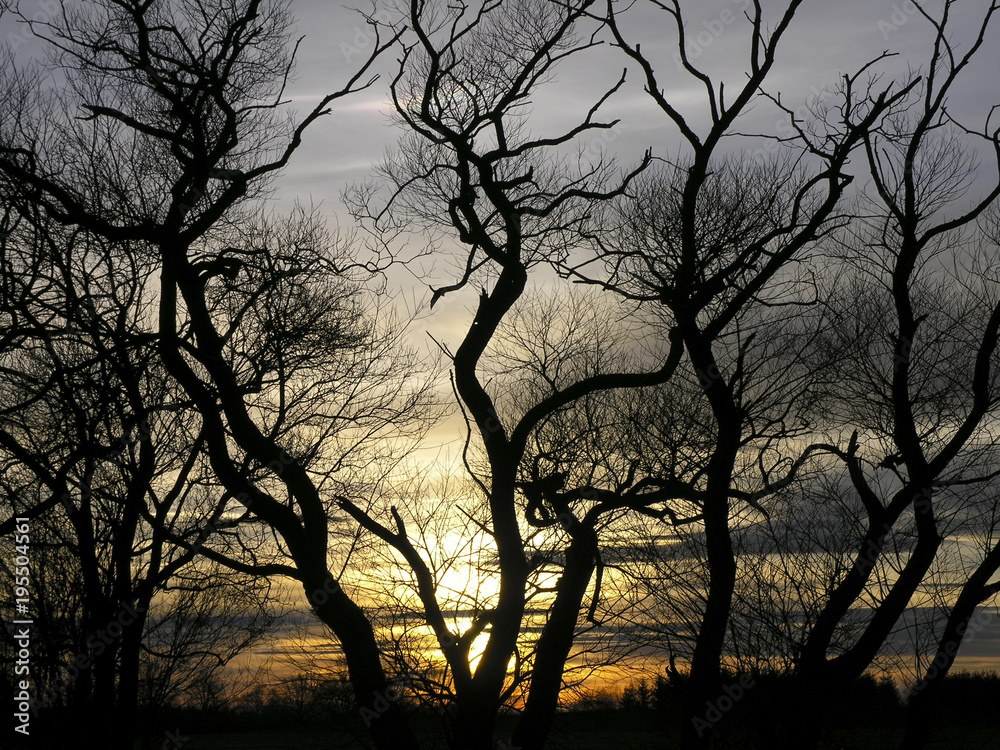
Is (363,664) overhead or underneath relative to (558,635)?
underneath

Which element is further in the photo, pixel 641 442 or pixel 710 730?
pixel 641 442

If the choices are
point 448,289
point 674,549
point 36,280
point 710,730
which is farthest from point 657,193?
point 36,280

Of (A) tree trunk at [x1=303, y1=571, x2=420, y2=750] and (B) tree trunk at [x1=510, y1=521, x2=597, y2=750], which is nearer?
(A) tree trunk at [x1=303, y1=571, x2=420, y2=750]

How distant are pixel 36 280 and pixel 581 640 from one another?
7.64 m

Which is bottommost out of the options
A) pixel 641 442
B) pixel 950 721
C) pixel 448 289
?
pixel 950 721

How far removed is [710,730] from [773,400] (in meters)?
5.24

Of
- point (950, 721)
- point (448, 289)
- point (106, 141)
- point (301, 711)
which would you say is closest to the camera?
point (448, 289)

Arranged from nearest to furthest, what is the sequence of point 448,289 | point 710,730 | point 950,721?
point 710,730, point 448,289, point 950,721

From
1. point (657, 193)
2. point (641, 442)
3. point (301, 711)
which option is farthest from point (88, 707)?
point (657, 193)

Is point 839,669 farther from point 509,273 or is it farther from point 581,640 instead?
point 509,273

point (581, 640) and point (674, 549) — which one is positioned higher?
point (674, 549)

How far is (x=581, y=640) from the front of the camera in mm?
10562

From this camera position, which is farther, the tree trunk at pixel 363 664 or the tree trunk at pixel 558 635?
the tree trunk at pixel 558 635

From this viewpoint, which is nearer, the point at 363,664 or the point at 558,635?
the point at 363,664
